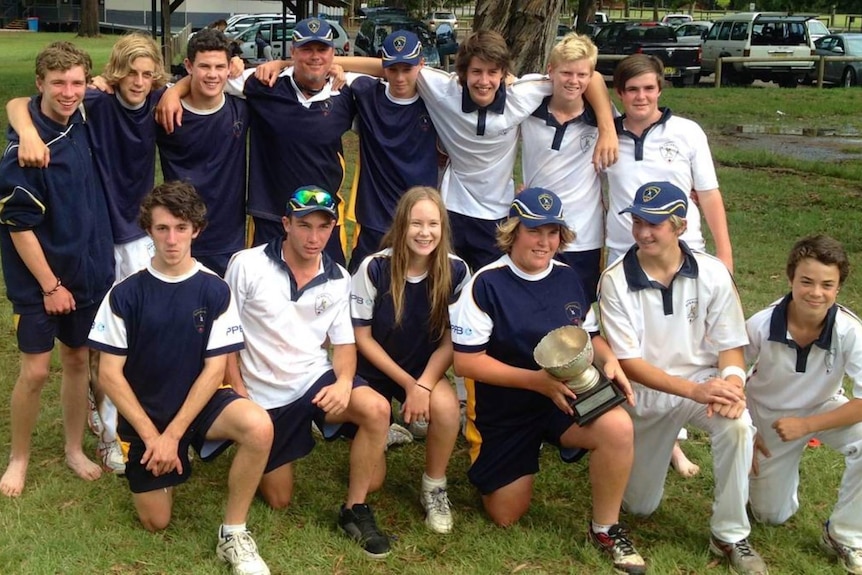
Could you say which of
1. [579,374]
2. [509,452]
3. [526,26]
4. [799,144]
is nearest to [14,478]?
[509,452]

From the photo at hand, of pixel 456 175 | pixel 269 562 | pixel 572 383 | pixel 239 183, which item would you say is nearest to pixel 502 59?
pixel 456 175

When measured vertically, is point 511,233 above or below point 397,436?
above

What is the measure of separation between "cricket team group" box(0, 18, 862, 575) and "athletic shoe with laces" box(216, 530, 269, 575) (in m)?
0.01

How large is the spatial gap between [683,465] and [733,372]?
107 centimetres

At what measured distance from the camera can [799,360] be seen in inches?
168

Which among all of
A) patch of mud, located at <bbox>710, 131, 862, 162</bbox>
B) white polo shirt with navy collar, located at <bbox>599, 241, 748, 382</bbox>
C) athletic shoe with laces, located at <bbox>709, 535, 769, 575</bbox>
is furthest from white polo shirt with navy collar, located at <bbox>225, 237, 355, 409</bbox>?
patch of mud, located at <bbox>710, 131, 862, 162</bbox>

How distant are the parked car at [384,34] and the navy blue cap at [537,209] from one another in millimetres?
20587

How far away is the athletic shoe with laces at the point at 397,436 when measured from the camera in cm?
542

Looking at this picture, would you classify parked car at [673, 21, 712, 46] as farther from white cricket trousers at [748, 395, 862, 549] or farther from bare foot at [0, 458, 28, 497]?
bare foot at [0, 458, 28, 497]

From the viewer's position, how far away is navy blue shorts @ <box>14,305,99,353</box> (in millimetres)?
4629

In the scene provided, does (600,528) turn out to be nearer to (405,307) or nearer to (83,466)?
(405,307)

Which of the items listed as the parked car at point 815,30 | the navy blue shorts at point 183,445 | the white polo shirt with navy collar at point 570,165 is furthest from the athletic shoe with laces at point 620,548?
the parked car at point 815,30

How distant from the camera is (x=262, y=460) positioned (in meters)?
4.18

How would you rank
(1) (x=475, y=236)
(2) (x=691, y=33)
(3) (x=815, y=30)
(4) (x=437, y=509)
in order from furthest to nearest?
1. (2) (x=691, y=33)
2. (3) (x=815, y=30)
3. (1) (x=475, y=236)
4. (4) (x=437, y=509)
